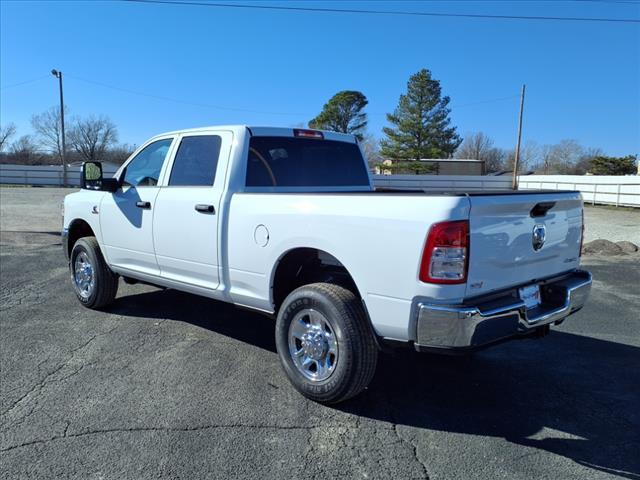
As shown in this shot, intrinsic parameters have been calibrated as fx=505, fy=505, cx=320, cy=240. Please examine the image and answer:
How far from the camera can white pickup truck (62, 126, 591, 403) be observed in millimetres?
2973

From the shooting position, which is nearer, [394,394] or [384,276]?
[384,276]

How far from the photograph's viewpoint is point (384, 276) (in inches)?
123

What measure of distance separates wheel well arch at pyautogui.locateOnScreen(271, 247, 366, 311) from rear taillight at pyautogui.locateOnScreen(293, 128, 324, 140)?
56.3 inches

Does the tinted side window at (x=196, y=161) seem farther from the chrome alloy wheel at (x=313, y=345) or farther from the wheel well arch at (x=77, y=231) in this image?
the wheel well arch at (x=77, y=231)

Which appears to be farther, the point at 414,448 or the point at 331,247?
the point at 331,247

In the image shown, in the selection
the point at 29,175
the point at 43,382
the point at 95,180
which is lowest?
the point at 43,382

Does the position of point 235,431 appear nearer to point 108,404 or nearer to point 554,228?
point 108,404

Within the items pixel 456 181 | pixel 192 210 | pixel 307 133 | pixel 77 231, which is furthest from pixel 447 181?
pixel 192 210

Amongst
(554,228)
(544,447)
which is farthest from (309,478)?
(554,228)

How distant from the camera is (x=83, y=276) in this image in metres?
5.96

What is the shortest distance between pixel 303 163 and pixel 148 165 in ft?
5.43

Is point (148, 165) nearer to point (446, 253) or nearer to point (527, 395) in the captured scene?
point (446, 253)

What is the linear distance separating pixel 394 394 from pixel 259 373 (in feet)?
3.65

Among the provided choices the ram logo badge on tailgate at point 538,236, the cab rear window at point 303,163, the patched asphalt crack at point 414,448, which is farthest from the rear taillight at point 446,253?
the cab rear window at point 303,163
